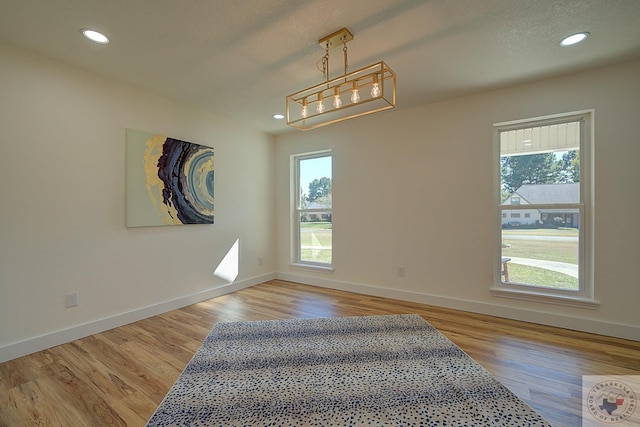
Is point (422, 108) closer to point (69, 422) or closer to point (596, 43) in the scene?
point (596, 43)

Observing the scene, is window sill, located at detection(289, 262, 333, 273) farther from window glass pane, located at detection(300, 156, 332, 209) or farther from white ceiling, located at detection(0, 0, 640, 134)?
white ceiling, located at detection(0, 0, 640, 134)

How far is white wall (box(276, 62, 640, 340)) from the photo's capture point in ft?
8.21

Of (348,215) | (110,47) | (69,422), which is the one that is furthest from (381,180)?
(69,422)

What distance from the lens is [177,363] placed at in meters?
2.11

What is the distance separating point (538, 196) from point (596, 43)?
4.57 feet

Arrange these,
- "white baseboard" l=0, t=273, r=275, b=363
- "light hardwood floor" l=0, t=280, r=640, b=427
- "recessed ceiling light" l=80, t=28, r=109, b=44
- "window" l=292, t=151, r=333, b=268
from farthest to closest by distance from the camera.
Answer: "window" l=292, t=151, r=333, b=268
"white baseboard" l=0, t=273, r=275, b=363
"recessed ceiling light" l=80, t=28, r=109, b=44
"light hardwood floor" l=0, t=280, r=640, b=427

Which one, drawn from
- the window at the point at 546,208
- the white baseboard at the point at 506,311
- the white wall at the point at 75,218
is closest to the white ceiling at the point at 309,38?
the white wall at the point at 75,218

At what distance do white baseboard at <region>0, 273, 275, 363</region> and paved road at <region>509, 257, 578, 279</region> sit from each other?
12.3 ft

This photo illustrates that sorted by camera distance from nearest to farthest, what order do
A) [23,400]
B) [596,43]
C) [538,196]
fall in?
1. [23,400]
2. [596,43]
3. [538,196]

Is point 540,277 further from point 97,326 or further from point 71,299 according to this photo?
point 71,299

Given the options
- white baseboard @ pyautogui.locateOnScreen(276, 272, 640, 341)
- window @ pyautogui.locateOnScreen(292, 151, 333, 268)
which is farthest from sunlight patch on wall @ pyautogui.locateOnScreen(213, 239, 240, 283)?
white baseboard @ pyautogui.locateOnScreen(276, 272, 640, 341)

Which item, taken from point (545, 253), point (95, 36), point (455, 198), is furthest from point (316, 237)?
point (95, 36)

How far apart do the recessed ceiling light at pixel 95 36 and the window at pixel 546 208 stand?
379 centimetres

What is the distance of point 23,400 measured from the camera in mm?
1709
